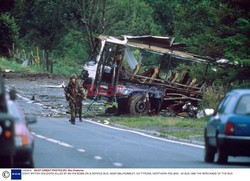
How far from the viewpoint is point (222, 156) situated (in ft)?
43.1

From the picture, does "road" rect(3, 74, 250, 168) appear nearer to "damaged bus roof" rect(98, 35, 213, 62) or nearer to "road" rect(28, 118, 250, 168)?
"road" rect(28, 118, 250, 168)

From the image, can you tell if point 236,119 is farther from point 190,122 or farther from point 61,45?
point 61,45

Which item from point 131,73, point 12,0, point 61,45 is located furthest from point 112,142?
point 61,45

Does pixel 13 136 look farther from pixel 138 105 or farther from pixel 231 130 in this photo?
pixel 138 105

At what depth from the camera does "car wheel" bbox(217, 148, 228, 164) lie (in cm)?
1296

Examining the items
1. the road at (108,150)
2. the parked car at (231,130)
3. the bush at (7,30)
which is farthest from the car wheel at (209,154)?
the bush at (7,30)

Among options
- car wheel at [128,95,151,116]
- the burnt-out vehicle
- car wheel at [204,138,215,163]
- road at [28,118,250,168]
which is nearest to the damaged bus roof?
the burnt-out vehicle

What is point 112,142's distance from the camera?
727 inches

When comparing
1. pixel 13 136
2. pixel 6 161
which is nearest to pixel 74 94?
pixel 6 161

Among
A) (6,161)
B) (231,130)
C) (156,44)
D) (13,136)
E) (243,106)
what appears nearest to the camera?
(13,136)

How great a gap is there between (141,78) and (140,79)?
2.5 inches

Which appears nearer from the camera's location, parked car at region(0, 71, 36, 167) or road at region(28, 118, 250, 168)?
parked car at region(0, 71, 36, 167)

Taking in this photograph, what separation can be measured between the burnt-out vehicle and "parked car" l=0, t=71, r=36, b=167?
1659cm

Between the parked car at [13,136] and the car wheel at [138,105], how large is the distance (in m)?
16.6
